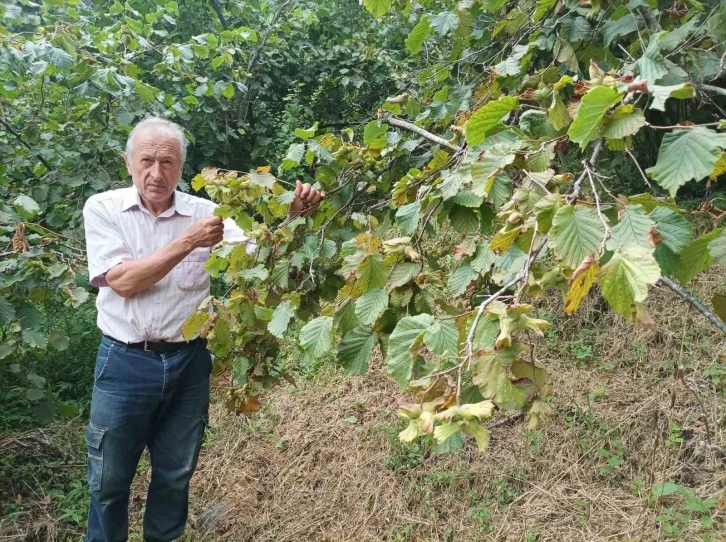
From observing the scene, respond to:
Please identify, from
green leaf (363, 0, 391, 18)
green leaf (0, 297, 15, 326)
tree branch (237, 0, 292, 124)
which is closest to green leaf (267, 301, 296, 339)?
green leaf (363, 0, 391, 18)

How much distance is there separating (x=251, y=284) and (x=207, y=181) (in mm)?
345

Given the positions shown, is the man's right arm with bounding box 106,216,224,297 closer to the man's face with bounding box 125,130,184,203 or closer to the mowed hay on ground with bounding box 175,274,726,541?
the man's face with bounding box 125,130,184,203

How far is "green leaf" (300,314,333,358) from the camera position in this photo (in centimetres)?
119

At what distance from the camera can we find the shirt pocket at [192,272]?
2152 mm

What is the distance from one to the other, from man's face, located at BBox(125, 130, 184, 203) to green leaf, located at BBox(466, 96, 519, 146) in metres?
1.41

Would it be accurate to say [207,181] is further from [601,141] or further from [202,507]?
[202,507]

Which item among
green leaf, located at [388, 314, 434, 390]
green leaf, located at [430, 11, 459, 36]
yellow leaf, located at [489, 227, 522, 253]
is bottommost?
green leaf, located at [388, 314, 434, 390]

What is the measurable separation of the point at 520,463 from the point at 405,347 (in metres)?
2.46

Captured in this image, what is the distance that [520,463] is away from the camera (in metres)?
3.04

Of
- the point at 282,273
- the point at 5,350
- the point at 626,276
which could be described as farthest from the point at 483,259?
the point at 5,350

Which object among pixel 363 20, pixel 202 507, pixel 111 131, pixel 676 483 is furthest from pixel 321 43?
pixel 676 483

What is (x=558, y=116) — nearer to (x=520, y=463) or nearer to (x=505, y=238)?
(x=505, y=238)

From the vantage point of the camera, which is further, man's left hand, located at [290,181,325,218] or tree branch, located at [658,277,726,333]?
man's left hand, located at [290,181,325,218]

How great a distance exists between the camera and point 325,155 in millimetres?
1702
